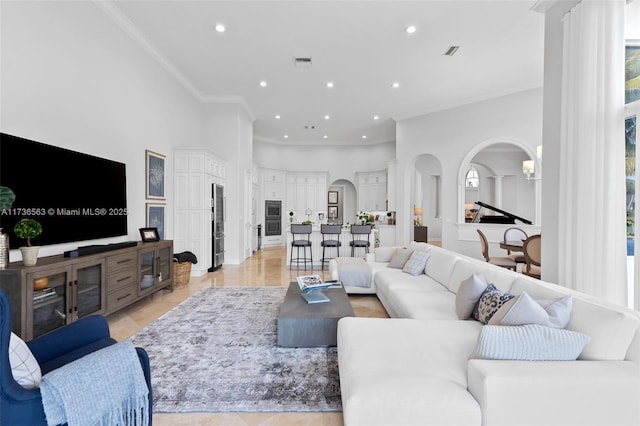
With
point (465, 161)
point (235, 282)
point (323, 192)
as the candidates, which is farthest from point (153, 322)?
point (323, 192)

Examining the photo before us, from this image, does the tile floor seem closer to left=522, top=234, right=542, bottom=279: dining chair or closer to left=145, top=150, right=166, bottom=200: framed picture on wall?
left=145, top=150, right=166, bottom=200: framed picture on wall

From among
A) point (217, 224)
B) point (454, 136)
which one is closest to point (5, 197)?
point (217, 224)

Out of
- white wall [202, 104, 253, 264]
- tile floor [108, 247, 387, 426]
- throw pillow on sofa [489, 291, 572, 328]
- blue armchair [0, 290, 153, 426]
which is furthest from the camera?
white wall [202, 104, 253, 264]

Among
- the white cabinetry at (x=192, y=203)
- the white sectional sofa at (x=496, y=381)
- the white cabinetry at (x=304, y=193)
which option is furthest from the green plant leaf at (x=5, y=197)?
the white cabinetry at (x=304, y=193)

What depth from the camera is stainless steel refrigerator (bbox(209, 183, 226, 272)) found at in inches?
242

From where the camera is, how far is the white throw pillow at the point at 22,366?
4.02ft

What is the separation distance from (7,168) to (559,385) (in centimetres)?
423

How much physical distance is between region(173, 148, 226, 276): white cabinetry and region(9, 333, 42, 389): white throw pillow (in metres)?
4.64

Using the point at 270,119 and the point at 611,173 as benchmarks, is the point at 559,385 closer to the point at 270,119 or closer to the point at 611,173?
the point at 611,173

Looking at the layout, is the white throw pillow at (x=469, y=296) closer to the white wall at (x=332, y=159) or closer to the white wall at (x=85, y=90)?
the white wall at (x=85, y=90)

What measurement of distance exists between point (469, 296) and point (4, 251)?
3825 mm

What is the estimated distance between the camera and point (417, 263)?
4.08 metres

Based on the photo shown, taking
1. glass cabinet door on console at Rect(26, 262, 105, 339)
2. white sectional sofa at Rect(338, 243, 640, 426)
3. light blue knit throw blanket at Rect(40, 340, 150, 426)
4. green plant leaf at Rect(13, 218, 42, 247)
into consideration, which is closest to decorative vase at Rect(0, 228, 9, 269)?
green plant leaf at Rect(13, 218, 42, 247)

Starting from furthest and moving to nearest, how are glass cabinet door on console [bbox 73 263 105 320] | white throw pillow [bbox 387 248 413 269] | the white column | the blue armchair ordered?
the white column, white throw pillow [bbox 387 248 413 269], glass cabinet door on console [bbox 73 263 105 320], the blue armchair
